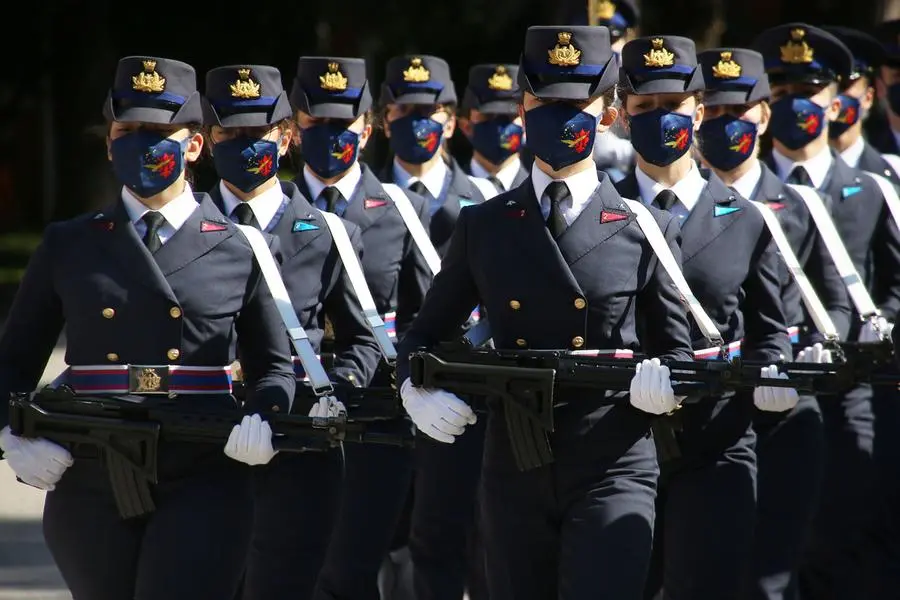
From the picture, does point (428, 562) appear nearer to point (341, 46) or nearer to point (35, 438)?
point (35, 438)

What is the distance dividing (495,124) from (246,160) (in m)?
3.25

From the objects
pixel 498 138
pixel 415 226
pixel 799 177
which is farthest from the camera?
pixel 498 138

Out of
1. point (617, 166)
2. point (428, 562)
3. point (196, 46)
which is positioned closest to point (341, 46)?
point (196, 46)

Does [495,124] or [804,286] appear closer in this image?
[804,286]

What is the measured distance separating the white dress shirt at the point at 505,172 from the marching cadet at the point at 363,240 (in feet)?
5.71

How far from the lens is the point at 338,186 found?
7816mm

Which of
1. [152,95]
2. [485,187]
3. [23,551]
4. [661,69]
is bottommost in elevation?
[23,551]

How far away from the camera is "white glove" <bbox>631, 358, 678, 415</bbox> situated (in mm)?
5555

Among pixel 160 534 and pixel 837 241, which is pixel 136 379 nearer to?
pixel 160 534

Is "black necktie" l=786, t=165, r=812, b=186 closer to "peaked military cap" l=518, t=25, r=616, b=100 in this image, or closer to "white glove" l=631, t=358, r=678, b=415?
"peaked military cap" l=518, t=25, r=616, b=100

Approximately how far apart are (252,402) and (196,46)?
17.6 meters

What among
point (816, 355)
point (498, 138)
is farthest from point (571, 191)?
point (498, 138)

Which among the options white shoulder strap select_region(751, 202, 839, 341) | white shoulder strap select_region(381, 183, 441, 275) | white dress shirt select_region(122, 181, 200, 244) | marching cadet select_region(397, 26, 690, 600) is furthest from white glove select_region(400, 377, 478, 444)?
white shoulder strap select_region(381, 183, 441, 275)

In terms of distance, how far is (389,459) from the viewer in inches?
293
